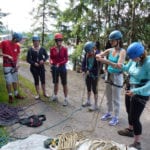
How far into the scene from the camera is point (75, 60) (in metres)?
18.9

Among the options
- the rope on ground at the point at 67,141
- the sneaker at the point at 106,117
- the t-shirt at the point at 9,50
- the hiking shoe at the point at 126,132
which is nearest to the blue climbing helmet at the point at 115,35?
the hiking shoe at the point at 126,132

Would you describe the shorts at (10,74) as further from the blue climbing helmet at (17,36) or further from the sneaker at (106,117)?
the sneaker at (106,117)

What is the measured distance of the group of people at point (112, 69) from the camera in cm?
499

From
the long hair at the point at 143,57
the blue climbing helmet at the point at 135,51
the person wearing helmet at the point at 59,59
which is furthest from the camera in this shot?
the person wearing helmet at the point at 59,59

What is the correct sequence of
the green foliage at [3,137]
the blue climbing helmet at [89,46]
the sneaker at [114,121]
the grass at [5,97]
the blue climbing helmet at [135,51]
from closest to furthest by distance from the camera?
the blue climbing helmet at [135,51] < the green foliage at [3,137] < the grass at [5,97] < the sneaker at [114,121] < the blue climbing helmet at [89,46]

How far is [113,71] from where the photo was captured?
21.5 ft

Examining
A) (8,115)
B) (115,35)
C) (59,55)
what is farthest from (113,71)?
(8,115)

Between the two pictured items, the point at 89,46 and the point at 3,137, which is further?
the point at 89,46

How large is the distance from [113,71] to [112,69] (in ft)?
0.15

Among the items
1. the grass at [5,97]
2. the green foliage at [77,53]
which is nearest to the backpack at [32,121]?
the grass at [5,97]

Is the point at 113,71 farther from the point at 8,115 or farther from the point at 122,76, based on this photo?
the point at 8,115

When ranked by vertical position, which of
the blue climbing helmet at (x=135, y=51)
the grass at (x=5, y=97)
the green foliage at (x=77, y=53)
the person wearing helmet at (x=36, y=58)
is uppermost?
the blue climbing helmet at (x=135, y=51)

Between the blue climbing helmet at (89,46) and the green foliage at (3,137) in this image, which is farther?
the blue climbing helmet at (89,46)

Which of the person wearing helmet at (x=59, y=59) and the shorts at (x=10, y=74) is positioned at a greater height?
the person wearing helmet at (x=59, y=59)
